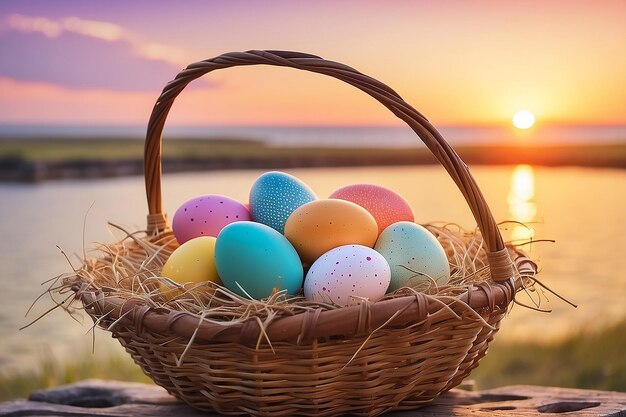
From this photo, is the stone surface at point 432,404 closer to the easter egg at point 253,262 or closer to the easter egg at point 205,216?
the easter egg at point 253,262

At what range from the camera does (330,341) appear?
958 mm

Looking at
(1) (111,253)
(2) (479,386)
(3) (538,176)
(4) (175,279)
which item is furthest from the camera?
(3) (538,176)

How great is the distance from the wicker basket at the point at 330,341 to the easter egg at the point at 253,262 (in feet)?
0.34

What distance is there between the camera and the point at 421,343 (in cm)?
104

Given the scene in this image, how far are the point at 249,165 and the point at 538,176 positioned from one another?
449 centimetres

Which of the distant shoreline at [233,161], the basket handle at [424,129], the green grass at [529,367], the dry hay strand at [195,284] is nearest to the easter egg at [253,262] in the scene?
the dry hay strand at [195,284]

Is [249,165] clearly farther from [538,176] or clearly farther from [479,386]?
[479,386]

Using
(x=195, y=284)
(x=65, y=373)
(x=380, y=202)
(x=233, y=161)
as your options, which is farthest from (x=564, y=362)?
(x=233, y=161)

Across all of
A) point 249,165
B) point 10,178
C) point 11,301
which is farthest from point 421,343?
point 249,165

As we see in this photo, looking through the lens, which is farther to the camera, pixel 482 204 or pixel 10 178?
pixel 10 178

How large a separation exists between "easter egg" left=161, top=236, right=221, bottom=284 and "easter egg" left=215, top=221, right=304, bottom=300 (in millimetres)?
73

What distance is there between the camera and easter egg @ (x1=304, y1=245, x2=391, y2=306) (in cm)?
108

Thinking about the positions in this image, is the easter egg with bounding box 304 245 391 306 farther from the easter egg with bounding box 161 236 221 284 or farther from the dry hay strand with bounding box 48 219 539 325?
the easter egg with bounding box 161 236 221 284

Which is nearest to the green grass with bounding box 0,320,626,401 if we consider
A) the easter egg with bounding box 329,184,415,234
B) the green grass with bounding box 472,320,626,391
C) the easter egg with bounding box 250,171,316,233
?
the green grass with bounding box 472,320,626,391
